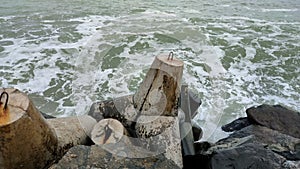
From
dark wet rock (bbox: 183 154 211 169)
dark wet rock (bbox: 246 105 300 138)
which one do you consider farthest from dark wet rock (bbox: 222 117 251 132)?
dark wet rock (bbox: 183 154 211 169)

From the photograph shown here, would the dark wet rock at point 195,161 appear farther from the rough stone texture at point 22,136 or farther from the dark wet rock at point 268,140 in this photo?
the rough stone texture at point 22,136

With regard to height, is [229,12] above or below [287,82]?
above

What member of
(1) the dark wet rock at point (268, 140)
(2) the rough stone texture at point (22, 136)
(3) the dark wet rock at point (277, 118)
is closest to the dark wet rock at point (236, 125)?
(3) the dark wet rock at point (277, 118)

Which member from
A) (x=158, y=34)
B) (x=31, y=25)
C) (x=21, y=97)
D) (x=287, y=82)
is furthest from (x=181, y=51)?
(x=21, y=97)

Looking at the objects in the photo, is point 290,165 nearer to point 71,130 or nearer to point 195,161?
point 195,161

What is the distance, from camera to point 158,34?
8898 mm

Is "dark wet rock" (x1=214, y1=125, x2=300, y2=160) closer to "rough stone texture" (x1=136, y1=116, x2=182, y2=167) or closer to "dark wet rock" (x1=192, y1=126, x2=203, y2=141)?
"dark wet rock" (x1=192, y1=126, x2=203, y2=141)

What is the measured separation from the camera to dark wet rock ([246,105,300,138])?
403cm

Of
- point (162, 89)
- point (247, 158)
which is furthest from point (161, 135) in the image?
point (247, 158)

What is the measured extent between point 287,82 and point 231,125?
2588mm

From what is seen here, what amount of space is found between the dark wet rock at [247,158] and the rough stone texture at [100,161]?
60 cm

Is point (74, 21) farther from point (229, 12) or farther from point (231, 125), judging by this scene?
point (231, 125)

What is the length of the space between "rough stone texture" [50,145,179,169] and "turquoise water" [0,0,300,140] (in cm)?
236

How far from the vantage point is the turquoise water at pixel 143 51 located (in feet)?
18.9
